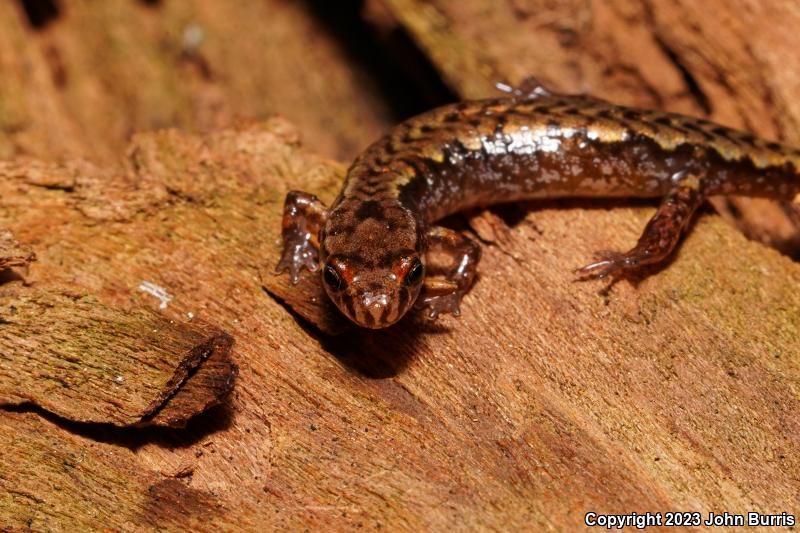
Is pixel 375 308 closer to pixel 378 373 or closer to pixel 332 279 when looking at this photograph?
pixel 332 279

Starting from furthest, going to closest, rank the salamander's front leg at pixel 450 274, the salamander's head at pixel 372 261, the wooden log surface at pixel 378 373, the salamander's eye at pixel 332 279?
the salamander's front leg at pixel 450 274 → the salamander's eye at pixel 332 279 → the salamander's head at pixel 372 261 → the wooden log surface at pixel 378 373

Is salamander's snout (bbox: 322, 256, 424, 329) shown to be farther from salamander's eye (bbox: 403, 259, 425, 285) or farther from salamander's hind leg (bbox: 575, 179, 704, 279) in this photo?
salamander's hind leg (bbox: 575, 179, 704, 279)

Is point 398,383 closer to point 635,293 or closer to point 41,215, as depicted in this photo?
point 635,293

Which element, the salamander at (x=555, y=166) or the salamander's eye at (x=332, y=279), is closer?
the salamander's eye at (x=332, y=279)

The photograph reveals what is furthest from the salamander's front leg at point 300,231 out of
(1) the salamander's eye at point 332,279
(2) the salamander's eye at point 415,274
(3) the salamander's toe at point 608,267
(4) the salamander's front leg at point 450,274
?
(3) the salamander's toe at point 608,267

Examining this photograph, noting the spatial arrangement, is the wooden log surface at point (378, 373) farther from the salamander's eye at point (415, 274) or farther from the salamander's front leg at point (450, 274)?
the salamander's eye at point (415, 274)

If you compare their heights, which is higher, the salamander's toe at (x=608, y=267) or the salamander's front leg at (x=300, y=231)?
the salamander's toe at (x=608, y=267)

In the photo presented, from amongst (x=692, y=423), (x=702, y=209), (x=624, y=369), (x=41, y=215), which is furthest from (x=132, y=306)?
(x=702, y=209)
